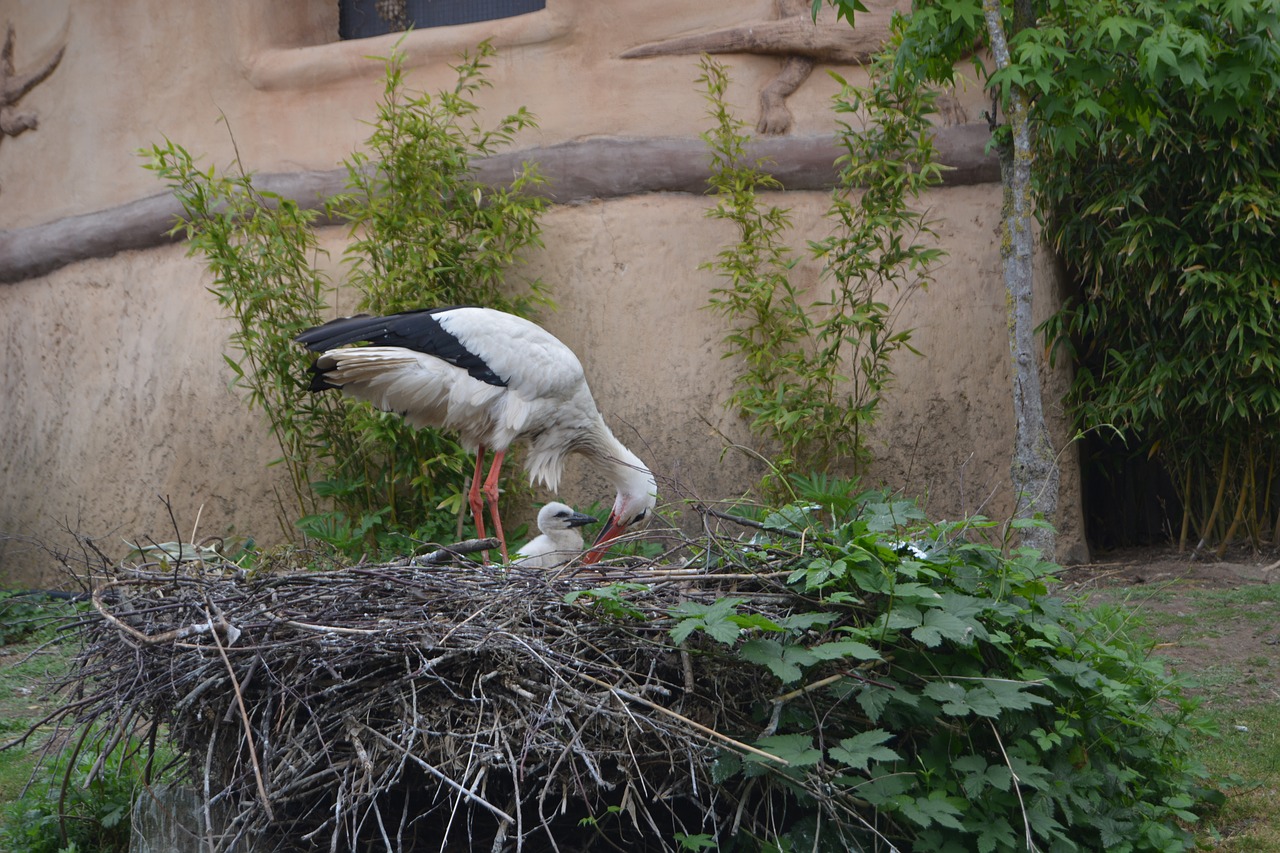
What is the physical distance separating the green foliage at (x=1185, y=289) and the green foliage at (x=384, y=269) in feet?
9.93

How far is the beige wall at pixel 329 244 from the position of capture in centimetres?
660

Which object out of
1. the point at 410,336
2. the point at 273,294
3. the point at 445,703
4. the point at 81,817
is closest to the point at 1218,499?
the point at 410,336

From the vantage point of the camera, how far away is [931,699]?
114 inches

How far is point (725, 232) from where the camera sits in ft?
22.4

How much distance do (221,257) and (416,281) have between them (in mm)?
1097

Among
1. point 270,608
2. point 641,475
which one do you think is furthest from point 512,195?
point 270,608

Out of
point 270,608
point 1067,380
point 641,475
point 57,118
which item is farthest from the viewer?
point 57,118

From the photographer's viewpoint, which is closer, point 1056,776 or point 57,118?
point 1056,776

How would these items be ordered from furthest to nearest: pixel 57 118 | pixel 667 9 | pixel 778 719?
pixel 57 118 < pixel 667 9 < pixel 778 719

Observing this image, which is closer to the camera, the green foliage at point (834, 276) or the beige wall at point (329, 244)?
the green foliage at point (834, 276)

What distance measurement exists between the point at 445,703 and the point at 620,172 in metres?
4.68

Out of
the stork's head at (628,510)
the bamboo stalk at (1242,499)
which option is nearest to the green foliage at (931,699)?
the stork's head at (628,510)

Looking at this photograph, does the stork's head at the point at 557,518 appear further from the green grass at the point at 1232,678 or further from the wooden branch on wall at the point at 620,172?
the wooden branch on wall at the point at 620,172

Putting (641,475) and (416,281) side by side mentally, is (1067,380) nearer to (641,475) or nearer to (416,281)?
(641,475)
